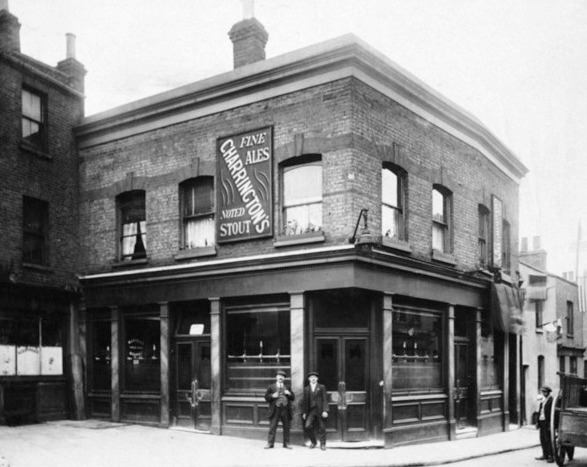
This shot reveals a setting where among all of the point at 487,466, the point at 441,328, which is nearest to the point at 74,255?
the point at 441,328

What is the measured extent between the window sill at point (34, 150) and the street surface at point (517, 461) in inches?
496

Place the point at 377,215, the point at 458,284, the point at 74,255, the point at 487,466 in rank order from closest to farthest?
the point at 487,466
the point at 377,215
the point at 458,284
the point at 74,255

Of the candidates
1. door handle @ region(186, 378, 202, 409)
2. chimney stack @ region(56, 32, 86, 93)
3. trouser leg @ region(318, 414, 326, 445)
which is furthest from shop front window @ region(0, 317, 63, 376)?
trouser leg @ region(318, 414, 326, 445)

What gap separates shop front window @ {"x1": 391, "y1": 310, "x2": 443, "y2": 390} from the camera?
15273 mm

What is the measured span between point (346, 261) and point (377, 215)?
1594mm

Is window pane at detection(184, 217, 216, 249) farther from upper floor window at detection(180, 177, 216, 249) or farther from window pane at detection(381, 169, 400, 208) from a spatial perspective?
window pane at detection(381, 169, 400, 208)

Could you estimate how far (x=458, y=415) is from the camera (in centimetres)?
1769

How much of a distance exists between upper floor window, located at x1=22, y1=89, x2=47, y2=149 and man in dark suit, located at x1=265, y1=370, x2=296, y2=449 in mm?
9445

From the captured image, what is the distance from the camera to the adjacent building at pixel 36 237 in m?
16.8

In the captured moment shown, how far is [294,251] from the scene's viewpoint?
14523 millimetres

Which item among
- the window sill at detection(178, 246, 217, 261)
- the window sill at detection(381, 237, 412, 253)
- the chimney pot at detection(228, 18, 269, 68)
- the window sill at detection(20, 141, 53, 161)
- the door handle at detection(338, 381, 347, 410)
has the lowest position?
the door handle at detection(338, 381, 347, 410)

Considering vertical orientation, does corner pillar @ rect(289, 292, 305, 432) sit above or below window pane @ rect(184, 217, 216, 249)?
below

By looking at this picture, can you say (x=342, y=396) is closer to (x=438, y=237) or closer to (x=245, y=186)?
(x=245, y=186)

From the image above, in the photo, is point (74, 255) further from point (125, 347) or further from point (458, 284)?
point (458, 284)
